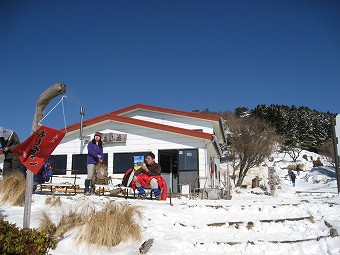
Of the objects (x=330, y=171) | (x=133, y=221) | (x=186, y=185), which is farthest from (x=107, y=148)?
(x=330, y=171)

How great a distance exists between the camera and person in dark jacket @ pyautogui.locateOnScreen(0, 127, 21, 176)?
27.3ft

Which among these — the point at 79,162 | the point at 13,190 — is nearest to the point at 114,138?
the point at 79,162

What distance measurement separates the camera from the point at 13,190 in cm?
705

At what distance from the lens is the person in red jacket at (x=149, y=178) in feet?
30.6

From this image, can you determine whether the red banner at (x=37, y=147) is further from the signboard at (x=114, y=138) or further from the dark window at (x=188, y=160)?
the signboard at (x=114, y=138)

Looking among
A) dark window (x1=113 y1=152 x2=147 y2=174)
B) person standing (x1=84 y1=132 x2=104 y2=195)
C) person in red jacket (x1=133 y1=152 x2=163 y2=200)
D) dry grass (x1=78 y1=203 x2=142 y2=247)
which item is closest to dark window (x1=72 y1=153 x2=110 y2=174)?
dark window (x1=113 y1=152 x2=147 y2=174)

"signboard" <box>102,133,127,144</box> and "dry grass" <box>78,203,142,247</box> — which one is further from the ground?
"signboard" <box>102,133,127,144</box>

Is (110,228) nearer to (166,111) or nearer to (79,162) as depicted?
(79,162)

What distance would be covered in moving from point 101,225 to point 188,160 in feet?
32.9

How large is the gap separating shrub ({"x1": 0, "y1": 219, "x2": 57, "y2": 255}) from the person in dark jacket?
16.4 ft

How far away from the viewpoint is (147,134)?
1545cm

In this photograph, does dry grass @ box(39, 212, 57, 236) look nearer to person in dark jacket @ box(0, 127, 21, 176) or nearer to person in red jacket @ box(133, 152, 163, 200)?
person in dark jacket @ box(0, 127, 21, 176)

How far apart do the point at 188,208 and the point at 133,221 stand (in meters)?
2.25

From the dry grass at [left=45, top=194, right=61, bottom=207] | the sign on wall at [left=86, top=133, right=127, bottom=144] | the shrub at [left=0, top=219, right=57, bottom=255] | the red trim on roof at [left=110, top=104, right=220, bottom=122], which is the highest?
the red trim on roof at [left=110, top=104, right=220, bottom=122]
